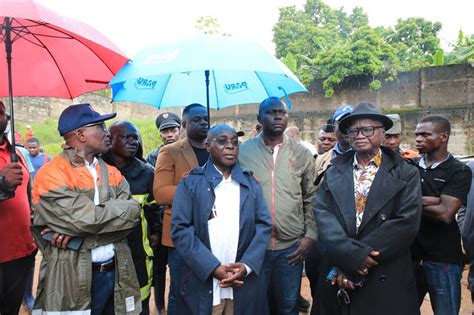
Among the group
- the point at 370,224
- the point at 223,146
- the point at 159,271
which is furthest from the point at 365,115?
the point at 159,271

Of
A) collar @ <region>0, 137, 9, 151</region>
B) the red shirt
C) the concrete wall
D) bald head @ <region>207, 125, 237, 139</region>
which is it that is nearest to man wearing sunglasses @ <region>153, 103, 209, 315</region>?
bald head @ <region>207, 125, 237, 139</region>

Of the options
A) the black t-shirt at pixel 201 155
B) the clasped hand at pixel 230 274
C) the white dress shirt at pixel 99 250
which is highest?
the black t-shirt at pixel 201 155

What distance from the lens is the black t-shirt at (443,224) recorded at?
2.79 metres

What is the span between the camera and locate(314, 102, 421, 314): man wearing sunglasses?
7.89 ft

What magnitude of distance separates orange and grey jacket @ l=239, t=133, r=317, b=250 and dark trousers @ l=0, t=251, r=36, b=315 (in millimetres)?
2030

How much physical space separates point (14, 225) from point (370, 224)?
Result: 2.76 meters

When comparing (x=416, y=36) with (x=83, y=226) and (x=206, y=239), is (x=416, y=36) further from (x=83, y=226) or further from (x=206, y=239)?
(x=83, y=226)

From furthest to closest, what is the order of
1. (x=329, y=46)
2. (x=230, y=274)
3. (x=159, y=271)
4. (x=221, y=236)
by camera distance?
(x=329, y=46), (x=159, y=271), (x=221, y=236), (x=230, y=274)

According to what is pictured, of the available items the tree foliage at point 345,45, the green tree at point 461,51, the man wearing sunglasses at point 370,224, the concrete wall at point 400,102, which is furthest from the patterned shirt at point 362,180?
the green tree at point 461,51

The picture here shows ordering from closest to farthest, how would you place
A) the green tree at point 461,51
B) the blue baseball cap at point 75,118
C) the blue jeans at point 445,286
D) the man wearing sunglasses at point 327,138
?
1. the blue baseball cap at point 75,118
2. the blue jeans at point 445,286
3. the man wearing sunglasses at point 327,138
4. the green tree at point 461,51

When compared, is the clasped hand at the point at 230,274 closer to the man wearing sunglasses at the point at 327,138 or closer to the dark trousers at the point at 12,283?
the dark trousers at the point at 12,283

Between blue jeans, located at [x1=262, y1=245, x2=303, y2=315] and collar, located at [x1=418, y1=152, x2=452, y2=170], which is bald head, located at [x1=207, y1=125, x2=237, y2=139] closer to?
blue jeans, located at [x1=262, y1=245, x2=303, y2=315]

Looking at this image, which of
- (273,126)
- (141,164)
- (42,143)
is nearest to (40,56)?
(141,164)

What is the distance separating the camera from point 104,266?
261 centimetres
